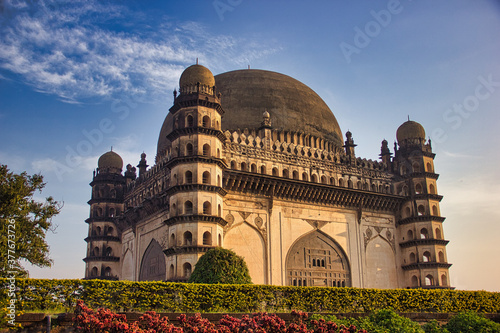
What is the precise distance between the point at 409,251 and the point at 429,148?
7546 mm

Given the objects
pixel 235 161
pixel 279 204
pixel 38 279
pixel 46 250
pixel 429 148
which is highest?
pixel 429 148

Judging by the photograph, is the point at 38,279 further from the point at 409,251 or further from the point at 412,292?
the point at 409,251

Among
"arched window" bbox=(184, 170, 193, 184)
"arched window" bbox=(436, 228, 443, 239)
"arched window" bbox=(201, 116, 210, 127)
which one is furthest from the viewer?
"arched window" bbox=(436, 228, 443, 239)

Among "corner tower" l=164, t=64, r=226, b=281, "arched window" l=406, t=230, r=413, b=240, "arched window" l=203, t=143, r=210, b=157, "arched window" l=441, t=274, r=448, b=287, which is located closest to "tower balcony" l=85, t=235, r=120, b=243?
"corner tower" l=164, t=64, r=226, b=281

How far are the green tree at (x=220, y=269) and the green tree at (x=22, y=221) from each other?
6086 mm

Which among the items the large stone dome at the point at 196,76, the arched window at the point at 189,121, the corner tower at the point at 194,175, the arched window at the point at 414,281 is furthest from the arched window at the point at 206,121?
the arched window at the point at 414,281

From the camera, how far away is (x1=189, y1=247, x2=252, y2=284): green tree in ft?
70.8

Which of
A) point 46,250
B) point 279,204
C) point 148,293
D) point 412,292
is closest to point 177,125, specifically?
point 279,204

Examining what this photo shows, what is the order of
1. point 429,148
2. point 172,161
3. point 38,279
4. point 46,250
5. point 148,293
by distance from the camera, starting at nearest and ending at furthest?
point 38,279 → point 148,293 → point 46,250 → point 172,161 → point 429,148

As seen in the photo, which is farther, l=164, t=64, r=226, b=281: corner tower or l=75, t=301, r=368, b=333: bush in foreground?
l=164, t=64, r=226, b=281: corner tower

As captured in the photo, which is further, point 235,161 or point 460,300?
point 235,161

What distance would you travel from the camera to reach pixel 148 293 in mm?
17672

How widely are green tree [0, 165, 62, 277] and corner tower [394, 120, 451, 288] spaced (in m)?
23.6

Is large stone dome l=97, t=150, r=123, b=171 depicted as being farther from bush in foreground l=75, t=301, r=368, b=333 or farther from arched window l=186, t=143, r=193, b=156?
bush in foreground l=75, t=301, r=368, b=333
